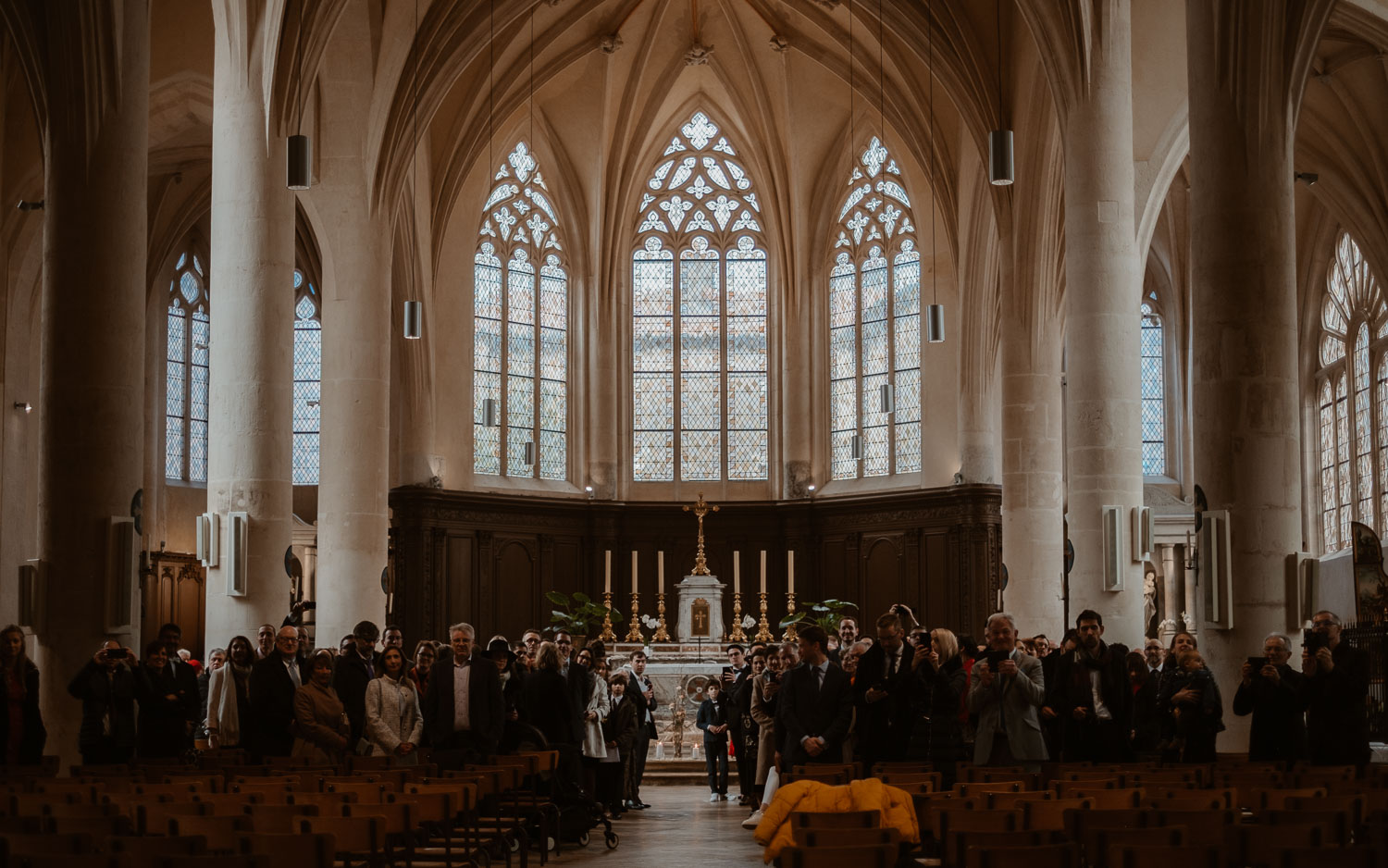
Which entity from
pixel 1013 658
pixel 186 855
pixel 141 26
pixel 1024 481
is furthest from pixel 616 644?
pixel 186 855

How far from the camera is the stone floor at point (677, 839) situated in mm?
12312

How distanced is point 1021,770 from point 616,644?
1688 centimetres

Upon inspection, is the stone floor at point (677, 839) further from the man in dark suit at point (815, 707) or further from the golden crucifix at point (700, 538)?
the golden crucifix at point (700, 538)

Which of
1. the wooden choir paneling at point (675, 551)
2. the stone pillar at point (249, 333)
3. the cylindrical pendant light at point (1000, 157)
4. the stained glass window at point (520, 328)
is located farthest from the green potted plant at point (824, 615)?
the stone pillar at point (249, 333)

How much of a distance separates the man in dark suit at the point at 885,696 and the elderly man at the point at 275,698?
4113 millimetres

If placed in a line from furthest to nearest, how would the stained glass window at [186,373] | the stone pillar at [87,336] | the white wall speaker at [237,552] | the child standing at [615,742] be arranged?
the stained glass window at [186,373]
the white wall speaker at [237,552]
the child standing at [615,742]
the stone pillar at [87,336]

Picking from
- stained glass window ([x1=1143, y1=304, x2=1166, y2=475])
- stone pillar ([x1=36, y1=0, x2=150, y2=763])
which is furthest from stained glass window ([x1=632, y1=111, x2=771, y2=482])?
→ stone pillar ([x1=36, y1=0, x2=150, y2=763])

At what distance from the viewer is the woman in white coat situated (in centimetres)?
1159

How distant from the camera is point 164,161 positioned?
28719mm

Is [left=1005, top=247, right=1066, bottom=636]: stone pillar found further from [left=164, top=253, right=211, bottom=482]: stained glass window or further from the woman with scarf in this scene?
[left=164, top=253, right=211, bottom=482]: stained glass window

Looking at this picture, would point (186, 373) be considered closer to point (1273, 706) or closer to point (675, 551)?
point (675, 551)

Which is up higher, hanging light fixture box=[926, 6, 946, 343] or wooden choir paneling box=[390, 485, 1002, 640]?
hanging light fixture box=[926, 6, 946, 343]

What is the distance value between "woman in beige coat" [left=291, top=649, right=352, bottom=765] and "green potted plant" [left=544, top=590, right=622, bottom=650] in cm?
1437

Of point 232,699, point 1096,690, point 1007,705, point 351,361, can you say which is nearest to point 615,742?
point 232,699
